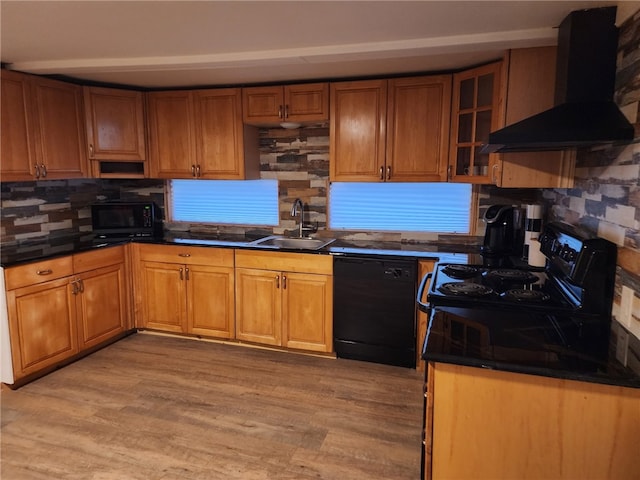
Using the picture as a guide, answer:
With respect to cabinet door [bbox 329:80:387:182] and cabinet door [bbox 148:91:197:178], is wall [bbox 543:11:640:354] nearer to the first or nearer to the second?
cabinet door [bbox 329:80:387:182]

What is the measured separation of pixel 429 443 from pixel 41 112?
3.52 meters

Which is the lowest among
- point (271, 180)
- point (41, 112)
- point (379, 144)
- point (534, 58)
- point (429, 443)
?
point (429, 443)

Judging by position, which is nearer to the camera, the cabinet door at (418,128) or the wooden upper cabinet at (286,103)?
the cabinet door at (418,128)

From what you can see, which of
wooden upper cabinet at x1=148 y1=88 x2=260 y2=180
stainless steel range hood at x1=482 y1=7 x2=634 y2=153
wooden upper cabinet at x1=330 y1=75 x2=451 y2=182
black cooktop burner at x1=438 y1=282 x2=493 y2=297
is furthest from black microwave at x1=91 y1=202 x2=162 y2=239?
stainless steel range hood at x1=482 y1=7 x2=634 y2=153

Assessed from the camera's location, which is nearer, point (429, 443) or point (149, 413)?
point (429, 443)

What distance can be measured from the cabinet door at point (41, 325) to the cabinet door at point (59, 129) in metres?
0.93

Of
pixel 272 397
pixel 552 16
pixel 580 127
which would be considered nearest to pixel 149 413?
pixel 272 397

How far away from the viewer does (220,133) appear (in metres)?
3.79

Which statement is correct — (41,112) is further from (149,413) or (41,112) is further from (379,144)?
(379,144)

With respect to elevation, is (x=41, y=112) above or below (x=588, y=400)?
above

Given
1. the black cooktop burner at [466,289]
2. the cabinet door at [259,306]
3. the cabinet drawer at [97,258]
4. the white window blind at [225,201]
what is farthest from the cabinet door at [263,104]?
the black cooktop burner at [466,289]

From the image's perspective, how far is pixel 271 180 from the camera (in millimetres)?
4074

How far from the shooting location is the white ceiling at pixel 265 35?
214 centimetres

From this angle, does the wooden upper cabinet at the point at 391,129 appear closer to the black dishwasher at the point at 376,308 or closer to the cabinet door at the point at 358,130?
the cabinet door at the point at 358,130
